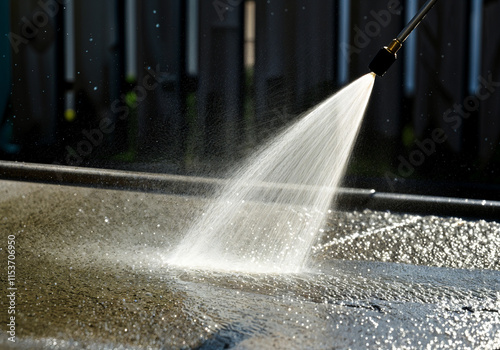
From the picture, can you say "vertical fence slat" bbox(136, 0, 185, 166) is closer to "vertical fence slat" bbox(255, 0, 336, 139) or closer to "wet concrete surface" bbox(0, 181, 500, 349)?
"vertical fence slat" bbox(255, 0, 336, 139)

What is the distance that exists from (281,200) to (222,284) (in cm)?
127

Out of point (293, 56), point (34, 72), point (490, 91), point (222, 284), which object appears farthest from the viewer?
point (34, 72)

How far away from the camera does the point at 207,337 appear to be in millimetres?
1442

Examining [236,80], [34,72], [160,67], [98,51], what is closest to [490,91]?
[236,80]

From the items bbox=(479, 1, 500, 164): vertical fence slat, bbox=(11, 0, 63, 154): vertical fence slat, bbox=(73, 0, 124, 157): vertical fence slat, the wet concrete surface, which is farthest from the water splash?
bbox=(11, 0, 63, 154): vertical fence slat

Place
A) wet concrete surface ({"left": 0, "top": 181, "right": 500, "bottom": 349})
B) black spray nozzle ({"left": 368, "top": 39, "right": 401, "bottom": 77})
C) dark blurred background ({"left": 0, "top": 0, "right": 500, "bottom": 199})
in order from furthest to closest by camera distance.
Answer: dark blurred background ({"left": 0, "top": 0, "right": 500, "bottom": 199}) → black spray nozzle ({"left": 368, "top": 39, "right": 401, "bottom": 77}) → wet concrete surface ({"left": 0, "top": 181, "right": 500, "bottom": 349})

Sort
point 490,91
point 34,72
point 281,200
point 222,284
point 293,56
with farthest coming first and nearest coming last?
point 34,72, point 293,56, point 490,91, point 281,200, point 222,284

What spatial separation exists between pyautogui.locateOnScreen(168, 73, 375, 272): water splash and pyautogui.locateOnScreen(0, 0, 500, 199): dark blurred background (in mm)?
234

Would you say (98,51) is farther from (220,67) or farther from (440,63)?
(440,63)

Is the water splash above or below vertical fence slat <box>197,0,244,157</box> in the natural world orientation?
below

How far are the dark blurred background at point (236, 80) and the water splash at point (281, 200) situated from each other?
23 cm

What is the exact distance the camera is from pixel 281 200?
3197 millimetres

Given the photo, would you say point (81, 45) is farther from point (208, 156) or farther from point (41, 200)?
point (41, 200)

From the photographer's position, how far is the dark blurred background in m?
4.29
